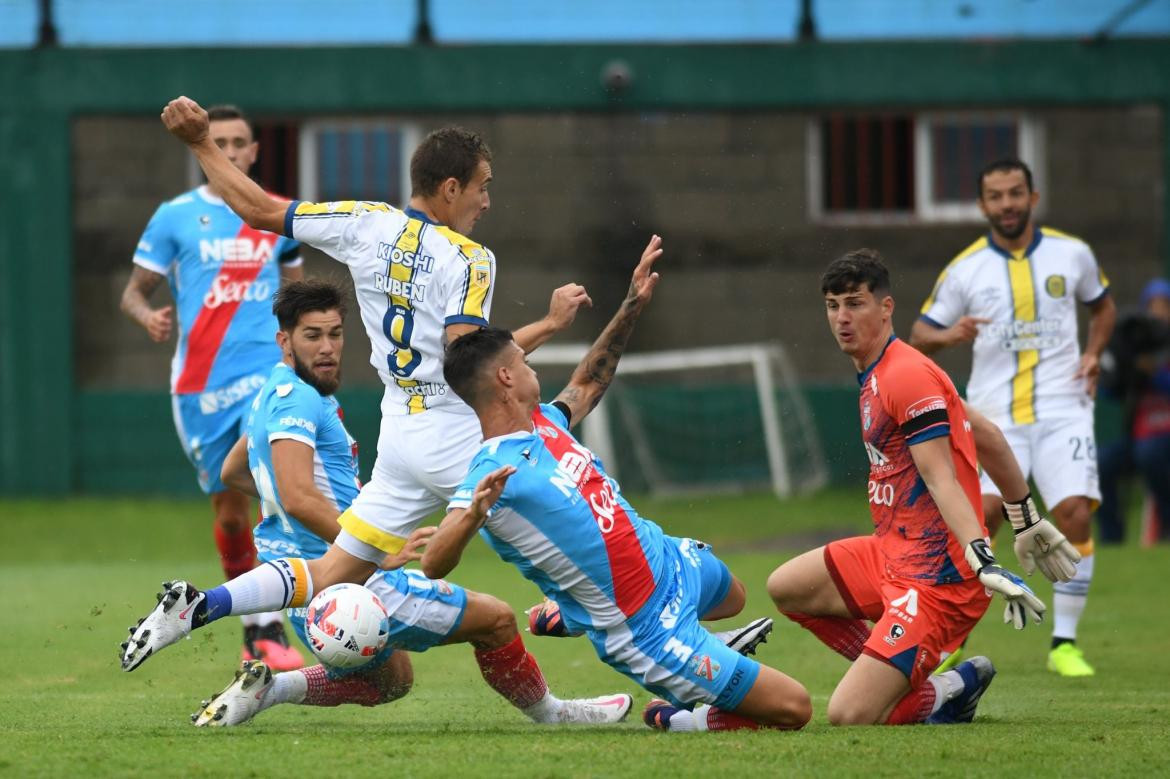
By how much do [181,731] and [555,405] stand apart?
1832 mm

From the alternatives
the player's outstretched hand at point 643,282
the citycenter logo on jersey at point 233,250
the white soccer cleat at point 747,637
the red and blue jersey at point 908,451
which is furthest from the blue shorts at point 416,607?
the citycenter logo on jersey at point 233,250

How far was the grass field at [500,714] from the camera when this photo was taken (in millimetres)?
5094

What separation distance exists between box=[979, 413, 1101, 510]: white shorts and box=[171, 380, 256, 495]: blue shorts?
12.8ft

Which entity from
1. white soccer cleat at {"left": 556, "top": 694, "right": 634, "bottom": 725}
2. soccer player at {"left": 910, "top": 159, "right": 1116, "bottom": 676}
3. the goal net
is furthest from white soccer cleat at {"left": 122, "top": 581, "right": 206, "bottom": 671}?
the goal net

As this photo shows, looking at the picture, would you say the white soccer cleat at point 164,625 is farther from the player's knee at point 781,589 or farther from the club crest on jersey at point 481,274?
the player's knee at point 781,589

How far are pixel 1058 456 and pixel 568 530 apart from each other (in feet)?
12.8

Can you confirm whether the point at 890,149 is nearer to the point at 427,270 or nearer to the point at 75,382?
the point at 75,382

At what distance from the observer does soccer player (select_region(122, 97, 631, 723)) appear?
250 inches

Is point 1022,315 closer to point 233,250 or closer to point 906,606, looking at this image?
point 906,606

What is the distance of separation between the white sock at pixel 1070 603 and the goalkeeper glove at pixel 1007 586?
255cm

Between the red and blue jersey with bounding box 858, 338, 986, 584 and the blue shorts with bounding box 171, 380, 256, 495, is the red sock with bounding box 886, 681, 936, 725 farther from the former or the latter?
the blue shorts with bounding box 171, 380, 256, 495

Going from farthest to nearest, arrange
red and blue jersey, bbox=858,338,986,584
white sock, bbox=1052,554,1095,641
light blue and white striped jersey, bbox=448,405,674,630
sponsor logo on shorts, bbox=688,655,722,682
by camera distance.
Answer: white sock, bbox=1052,554,1095,641 → red and blue jersey, bbox=858,338,986,584 → sponsor logo on shorts, bbox=688,655,722,682 → light blue and white striped jersey, bbox=448,405,674,630

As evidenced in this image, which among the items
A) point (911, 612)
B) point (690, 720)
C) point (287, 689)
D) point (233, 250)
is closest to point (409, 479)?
point (287, 689)

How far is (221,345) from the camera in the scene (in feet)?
28.8
